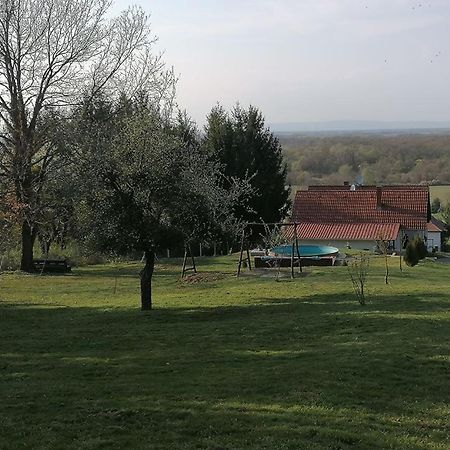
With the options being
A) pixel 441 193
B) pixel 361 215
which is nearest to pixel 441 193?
pixel 441 193

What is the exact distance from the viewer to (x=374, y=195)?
4406 cm

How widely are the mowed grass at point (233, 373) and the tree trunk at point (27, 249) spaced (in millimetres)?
12257

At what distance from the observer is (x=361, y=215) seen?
42875 mm

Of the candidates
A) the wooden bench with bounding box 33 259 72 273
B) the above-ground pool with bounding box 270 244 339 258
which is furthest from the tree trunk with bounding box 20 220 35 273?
the above-ground pool with bounding box 270 244 339 258

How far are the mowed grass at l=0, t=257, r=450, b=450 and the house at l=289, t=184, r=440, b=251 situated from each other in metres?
22.7

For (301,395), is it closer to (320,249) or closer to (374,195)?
(320,249)

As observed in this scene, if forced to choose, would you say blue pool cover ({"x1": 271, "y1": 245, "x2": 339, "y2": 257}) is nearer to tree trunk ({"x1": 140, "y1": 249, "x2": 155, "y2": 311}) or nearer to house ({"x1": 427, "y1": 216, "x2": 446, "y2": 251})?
tree trunk ({"x1": 140, "y1": 249, "x2": 155, "y2": 311})

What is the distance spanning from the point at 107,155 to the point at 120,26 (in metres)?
18.0

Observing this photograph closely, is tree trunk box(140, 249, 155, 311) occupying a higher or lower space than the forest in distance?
lower


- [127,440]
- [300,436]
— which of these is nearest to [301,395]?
[300,436]

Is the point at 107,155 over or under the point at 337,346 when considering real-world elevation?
over

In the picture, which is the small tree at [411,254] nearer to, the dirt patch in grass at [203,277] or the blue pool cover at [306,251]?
the blue pool cover at [306,251]

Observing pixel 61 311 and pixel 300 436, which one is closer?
pixel 300 436

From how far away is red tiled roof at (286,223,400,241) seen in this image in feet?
130
